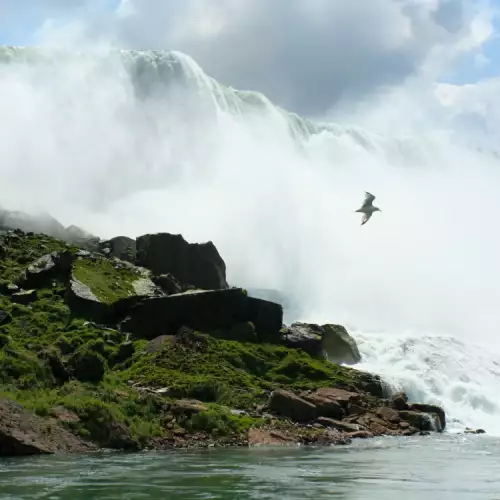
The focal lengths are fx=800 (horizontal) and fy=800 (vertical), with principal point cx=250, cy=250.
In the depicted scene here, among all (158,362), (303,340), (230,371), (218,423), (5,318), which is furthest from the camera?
(303,340)

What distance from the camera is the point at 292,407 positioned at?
44000 millimetres

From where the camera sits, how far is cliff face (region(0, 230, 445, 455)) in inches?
1425

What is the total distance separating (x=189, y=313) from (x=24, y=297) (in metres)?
13.1

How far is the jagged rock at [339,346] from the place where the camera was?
7275 centimetres

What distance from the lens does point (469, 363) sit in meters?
76.8

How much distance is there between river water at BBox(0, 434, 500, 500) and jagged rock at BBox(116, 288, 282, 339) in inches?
1112

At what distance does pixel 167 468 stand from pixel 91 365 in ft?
63.1

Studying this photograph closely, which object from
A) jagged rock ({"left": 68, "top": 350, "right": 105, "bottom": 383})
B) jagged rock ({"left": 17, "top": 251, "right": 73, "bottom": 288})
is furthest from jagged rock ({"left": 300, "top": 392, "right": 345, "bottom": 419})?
jagged rock ({"left": 17, "top": 251, "right": 73, "bottom": 288})

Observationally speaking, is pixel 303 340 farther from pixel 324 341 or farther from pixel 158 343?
pixel 158 343

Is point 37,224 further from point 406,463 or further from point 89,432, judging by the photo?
point 406,463

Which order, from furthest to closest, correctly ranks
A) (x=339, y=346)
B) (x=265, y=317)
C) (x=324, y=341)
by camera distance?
(x=339, y=346)
(x=324, y=341)
(x=265, y=317)

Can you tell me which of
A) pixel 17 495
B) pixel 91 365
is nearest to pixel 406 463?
pixel 17 495

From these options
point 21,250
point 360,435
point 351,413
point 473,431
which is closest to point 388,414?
point 351,413

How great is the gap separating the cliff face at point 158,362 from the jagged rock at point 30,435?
6 cm
